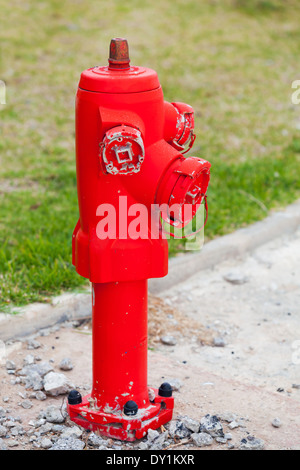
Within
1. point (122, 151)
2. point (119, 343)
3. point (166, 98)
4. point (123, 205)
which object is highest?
point (122, 151)

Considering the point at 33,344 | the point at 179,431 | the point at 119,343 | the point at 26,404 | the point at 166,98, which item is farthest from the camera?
the point at 166,98

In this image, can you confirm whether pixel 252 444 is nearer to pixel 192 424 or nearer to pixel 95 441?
pixel 192 424

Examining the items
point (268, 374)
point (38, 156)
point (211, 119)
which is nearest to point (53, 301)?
point (268, 374)

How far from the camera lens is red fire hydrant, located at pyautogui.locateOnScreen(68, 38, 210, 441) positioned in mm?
2365

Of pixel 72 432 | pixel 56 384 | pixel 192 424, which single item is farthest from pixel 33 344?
pixel 192 424

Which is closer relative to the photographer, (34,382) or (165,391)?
(165,391)

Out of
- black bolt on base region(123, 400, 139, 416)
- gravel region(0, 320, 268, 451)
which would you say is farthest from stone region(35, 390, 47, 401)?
black bolt on base region(123, 400, 139, 416)

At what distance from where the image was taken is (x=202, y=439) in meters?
2.69

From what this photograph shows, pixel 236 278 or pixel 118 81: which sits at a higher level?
pixel 118 81

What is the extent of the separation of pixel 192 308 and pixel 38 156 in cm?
232

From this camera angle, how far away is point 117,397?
2705mm

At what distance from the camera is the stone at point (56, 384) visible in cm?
301

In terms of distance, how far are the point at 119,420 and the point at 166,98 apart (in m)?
4.44
